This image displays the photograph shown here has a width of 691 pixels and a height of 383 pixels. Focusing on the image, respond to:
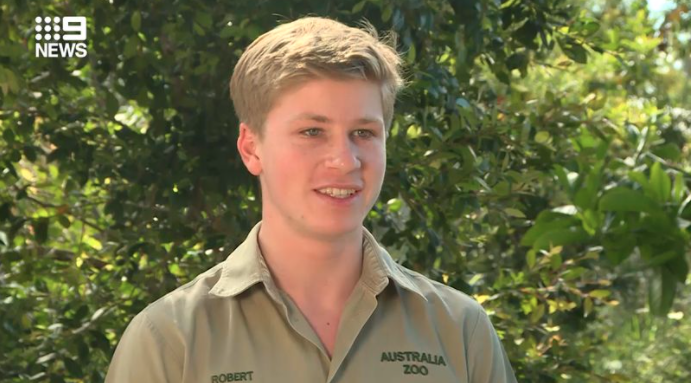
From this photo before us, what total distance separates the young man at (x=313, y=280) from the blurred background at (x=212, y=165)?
135 centimetres

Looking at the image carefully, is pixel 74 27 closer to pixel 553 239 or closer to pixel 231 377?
pixel 553 239

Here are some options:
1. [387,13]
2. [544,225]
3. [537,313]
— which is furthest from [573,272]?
[387,13]

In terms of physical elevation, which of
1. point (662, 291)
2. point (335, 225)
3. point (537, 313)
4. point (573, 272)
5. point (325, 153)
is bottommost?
point (662, 291)

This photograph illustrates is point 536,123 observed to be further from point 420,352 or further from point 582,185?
point 420,352

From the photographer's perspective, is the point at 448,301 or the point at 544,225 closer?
the point at 448,301

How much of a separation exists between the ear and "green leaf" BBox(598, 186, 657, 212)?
262 cm

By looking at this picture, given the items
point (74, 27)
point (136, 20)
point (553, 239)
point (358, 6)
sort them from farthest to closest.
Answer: point (553, 239)
point (74, 27)
point (136, 20)
point (358, 6)

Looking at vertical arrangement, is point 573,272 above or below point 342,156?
below

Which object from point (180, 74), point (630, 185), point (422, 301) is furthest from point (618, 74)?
point (422, 301)

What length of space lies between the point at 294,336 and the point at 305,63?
42 cm

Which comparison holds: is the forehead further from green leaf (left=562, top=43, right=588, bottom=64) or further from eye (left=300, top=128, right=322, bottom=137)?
green leaf (left=562, top=43, right=588, bottom=64)

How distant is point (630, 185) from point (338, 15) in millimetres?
1724

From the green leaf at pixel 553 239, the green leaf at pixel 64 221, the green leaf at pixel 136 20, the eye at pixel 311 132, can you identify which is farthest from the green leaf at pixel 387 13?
the eye at pixel 311 132

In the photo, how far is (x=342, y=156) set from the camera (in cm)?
193
